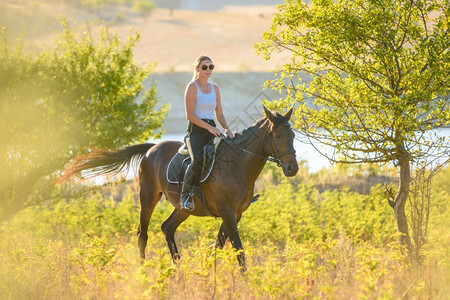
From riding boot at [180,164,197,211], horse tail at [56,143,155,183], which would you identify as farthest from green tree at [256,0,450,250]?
horse tail at [56,143,155,183]

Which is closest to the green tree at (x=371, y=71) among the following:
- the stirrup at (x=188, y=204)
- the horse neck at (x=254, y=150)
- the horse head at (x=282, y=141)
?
the horse neck at (x=254, y=150)

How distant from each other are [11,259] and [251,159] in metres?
3.61

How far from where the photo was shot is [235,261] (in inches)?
272

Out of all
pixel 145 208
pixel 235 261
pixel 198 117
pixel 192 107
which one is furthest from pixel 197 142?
pixel 235 261

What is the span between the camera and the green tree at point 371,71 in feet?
27.6

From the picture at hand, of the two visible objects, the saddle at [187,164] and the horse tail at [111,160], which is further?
the horse tail at [111,160]

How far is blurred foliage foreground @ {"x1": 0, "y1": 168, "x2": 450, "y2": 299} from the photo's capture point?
20.9ft

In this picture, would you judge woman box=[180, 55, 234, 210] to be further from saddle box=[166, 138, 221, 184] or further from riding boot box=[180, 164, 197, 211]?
saddle box=[166, 138, 221, 184]

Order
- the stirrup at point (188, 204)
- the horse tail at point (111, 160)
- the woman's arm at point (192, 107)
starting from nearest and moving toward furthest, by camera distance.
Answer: the woman's arm at point (192, 107)
the stirrup at point (188, 204)
the horse tail at point (111, 160)

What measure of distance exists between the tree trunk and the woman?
2.66 m

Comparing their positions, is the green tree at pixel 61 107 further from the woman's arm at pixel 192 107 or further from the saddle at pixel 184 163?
the woman's arm at pixel 192 107

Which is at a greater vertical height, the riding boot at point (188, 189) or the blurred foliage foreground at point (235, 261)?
the riding boot at point (188, 189)

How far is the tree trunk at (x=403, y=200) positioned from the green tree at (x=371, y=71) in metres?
0.02

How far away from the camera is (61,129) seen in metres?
13.7
